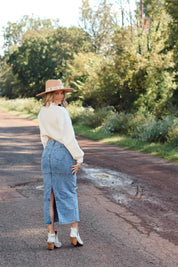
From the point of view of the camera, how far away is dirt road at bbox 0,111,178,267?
420 cm

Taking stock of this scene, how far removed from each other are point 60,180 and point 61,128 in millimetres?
613

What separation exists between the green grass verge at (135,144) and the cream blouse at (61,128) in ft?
23.5

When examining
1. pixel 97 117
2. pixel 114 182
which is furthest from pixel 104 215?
pixel 97 117

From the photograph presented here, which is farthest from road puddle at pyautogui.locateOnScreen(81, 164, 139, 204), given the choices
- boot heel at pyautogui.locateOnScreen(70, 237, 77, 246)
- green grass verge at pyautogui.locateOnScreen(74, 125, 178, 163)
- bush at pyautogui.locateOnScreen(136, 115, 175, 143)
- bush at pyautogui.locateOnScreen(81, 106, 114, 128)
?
bush at pyautogui.locateOnScreen(81, 106, 114, 128)

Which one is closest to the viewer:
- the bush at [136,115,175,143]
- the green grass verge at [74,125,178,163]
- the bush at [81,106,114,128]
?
the green grass verge at [74,125,178,163]

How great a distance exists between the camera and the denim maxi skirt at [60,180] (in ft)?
14.1

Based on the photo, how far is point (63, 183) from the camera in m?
4.32

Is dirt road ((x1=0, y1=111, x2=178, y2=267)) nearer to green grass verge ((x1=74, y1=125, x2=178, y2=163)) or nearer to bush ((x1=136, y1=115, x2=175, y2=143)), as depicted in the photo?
green grass verge ((x1=74, y1=125, x2=178, y2=163))

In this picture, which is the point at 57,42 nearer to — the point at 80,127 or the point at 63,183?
the point at 80,127

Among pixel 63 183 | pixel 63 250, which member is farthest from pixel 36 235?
pixel 63 183

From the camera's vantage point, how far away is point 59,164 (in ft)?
14.0

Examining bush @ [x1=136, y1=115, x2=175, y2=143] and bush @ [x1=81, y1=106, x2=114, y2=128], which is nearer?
bush @ [x1=136, y1=115, x2=175, y2=143]

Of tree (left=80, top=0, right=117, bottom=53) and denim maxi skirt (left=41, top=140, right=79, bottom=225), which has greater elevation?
tree (left=80, top=0, right=117, bottom=53)

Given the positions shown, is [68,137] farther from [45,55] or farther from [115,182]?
[45,55]
